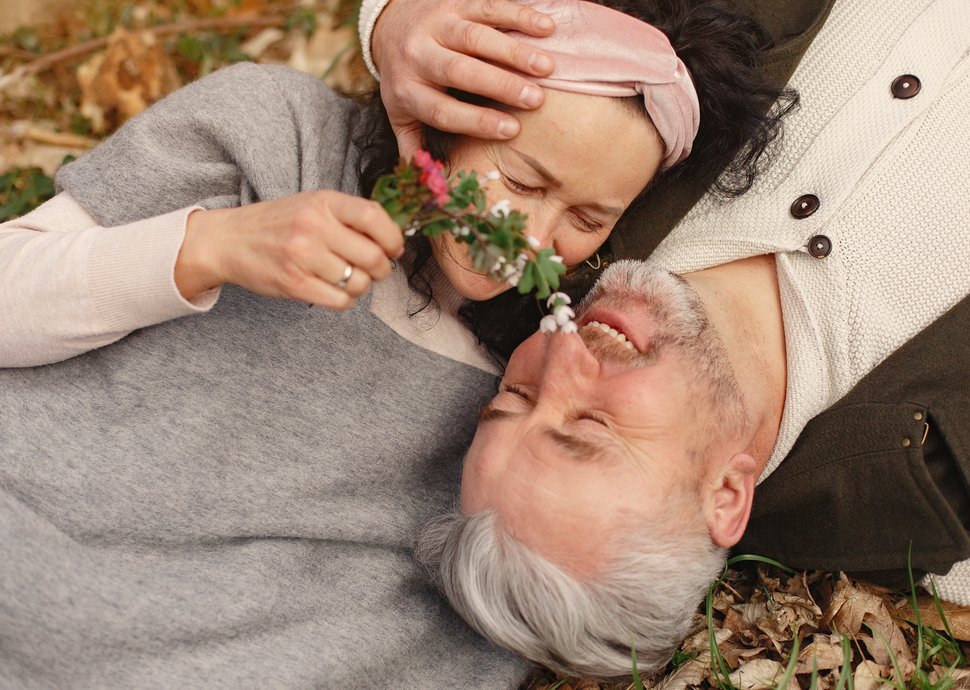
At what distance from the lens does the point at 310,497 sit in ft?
9.55

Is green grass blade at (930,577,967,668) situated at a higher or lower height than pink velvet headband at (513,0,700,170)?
lower

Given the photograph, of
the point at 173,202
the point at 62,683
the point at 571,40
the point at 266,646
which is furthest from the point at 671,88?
the point at 62,683

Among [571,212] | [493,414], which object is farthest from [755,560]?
[571,212]

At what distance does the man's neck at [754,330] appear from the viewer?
9.34 feet

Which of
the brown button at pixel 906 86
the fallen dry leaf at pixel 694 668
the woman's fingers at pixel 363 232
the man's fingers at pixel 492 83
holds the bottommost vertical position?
the fallen dry leaf at pixel 694 668

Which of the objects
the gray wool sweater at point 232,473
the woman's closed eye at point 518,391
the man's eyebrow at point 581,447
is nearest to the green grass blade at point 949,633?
the man's eyebrow at point 581,447

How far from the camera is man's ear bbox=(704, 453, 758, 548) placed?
107 inches

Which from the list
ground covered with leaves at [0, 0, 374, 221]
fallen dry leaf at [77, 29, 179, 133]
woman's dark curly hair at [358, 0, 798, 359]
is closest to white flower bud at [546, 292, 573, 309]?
woman's dark curly hair at [358, 0, 798, 359]

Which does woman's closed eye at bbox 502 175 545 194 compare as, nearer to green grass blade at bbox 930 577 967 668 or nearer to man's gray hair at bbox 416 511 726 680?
man's gray hair at bbox 416 511 726 680

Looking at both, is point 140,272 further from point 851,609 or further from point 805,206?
point 851,609

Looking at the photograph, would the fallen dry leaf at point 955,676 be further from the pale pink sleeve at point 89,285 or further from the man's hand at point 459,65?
the pale pink sleeve at point 89,285

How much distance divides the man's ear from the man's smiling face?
9 centimetres

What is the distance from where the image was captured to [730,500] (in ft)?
9.01

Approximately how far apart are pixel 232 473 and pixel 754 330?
1873 millimetres
